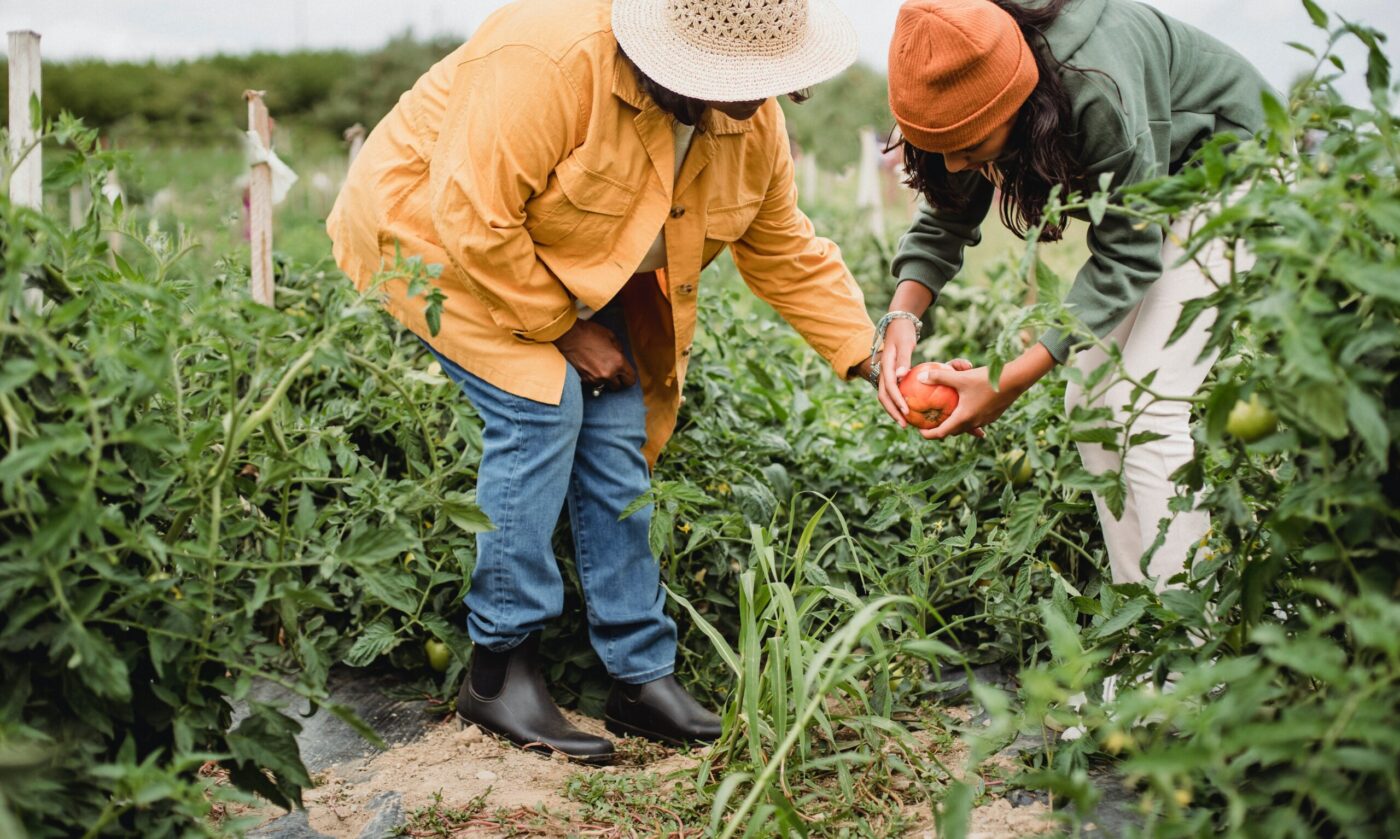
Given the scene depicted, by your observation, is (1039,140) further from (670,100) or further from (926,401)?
(670,100)

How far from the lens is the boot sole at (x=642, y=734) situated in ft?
8.14

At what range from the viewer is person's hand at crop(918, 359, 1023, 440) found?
233 cm

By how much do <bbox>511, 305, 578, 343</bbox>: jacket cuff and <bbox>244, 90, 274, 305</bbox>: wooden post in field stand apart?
1002mm

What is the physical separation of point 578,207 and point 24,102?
1106 mm

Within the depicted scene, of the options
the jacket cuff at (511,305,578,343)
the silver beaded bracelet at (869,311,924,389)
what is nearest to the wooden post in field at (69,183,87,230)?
the jacket cuff at (511,305,578,343)

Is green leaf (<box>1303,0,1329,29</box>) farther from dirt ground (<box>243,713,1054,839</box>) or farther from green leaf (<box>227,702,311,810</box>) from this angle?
green leaf (<box>227,702,311,810</box>)

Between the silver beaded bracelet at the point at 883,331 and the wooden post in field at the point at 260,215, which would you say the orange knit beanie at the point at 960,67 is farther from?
the wooden post in field at the point at 260,215

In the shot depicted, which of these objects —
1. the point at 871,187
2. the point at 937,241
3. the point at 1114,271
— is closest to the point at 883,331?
the point at 937,241

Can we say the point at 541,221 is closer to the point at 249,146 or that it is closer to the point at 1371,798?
the point at 249,146

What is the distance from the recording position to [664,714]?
98.1 inches

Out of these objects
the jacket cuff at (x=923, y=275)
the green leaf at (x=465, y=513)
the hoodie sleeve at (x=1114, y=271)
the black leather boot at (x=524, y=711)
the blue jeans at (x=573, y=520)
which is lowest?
the black leather boot at (x=524, y=711)

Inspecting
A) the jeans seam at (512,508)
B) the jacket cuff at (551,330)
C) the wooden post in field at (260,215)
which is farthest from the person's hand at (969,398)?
the wooden post in field at (260,215)

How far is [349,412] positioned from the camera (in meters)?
2.74

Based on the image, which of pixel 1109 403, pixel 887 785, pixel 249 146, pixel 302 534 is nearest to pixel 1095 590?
pixel 1109 403
